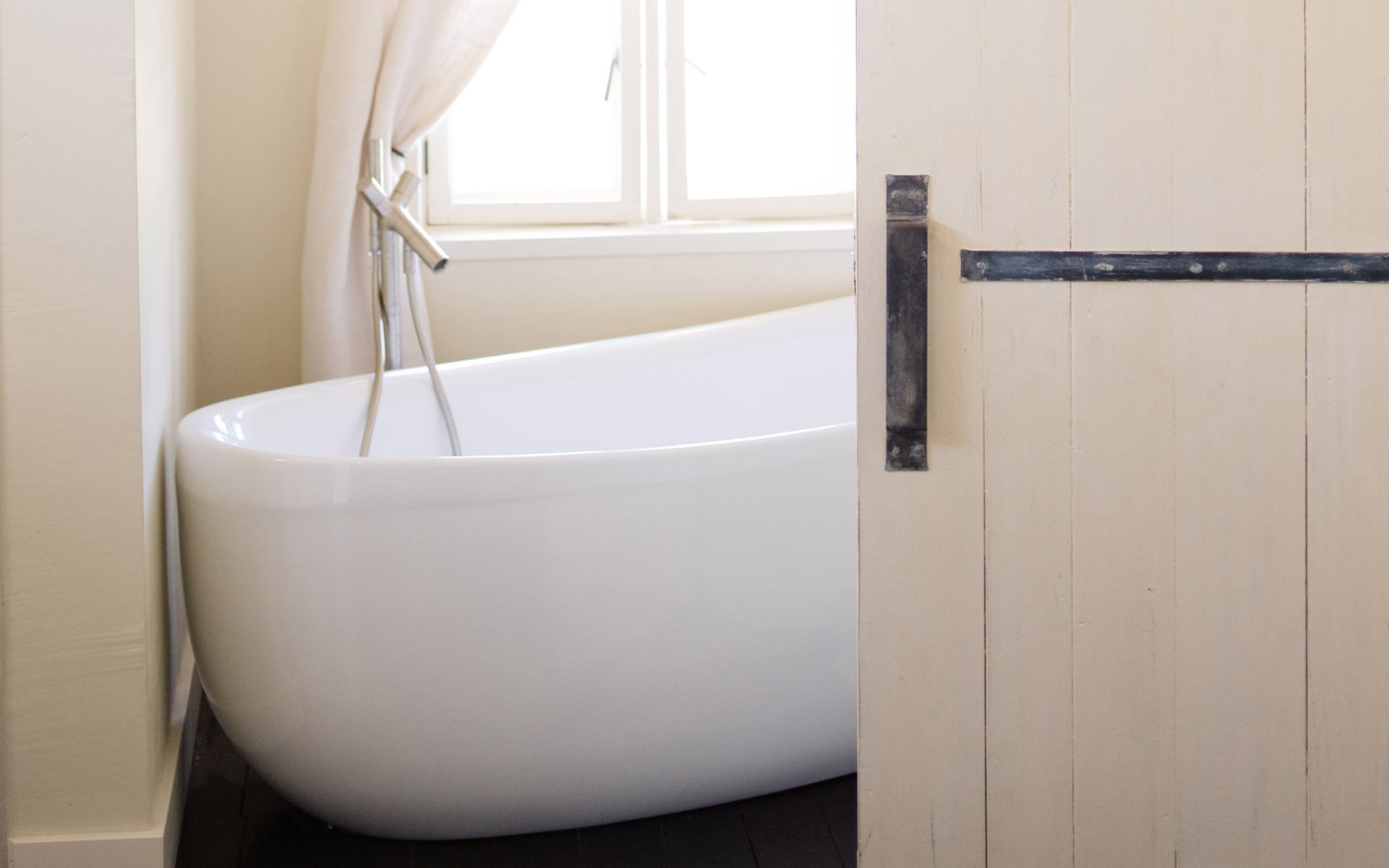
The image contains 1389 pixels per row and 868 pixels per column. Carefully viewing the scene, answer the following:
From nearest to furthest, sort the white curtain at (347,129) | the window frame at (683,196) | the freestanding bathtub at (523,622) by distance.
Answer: the freestanding bathtub at (523,622) → the white curtain at (347,129) → the window frame at (683,196)

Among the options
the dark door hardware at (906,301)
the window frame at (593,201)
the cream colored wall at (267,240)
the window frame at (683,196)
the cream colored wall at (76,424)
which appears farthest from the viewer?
the window frame at (683,196)

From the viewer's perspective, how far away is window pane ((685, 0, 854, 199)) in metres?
3.20

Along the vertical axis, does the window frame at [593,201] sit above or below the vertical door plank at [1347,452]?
above

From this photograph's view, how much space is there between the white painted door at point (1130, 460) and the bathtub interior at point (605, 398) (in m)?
1.15

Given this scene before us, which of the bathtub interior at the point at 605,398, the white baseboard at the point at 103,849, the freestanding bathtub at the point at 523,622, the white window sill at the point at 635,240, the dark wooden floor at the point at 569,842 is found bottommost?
the dark wooden floor at the point at 569,842

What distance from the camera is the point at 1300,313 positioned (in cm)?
126

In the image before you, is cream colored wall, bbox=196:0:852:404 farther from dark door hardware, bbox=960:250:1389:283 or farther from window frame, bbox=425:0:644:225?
dark door hardware, bbox=960:250:1389:283

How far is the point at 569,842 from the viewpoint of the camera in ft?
6.10

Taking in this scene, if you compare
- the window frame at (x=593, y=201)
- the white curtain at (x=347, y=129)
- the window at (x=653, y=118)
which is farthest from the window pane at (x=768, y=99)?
the white curtain at (x=347, y=129)

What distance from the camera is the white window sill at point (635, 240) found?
2.88 metres

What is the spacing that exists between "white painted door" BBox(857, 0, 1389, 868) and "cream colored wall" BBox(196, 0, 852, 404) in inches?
70.4

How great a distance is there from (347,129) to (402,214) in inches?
16.6

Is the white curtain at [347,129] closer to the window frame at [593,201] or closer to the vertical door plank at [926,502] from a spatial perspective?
the window frame at [593,201]

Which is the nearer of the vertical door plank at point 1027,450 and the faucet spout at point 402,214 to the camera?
the vertical door plank at point 1027,450
